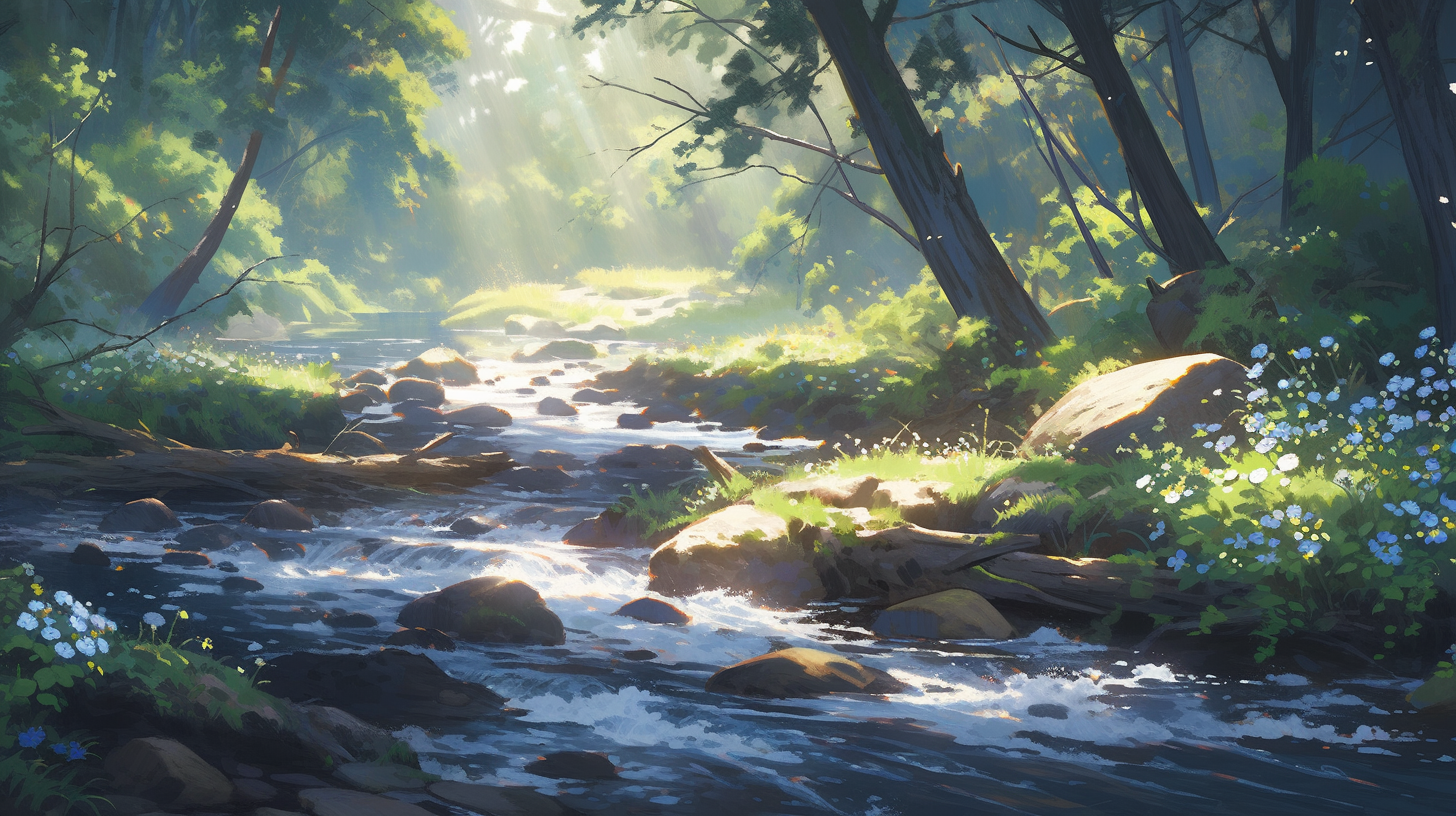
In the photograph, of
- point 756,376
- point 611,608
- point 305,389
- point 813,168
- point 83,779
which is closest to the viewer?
point 83,779

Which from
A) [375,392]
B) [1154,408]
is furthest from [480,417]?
[1154,408]

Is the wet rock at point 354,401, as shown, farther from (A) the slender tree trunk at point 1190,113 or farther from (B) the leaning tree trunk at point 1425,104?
(B) the leaning tree trunk at point 1425,104

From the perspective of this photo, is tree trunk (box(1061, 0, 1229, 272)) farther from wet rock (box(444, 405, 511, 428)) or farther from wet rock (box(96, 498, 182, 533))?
wet rock (box(444, 405, 511, 428))

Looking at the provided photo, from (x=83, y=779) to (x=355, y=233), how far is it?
2506 inches

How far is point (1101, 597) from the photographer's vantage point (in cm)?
696

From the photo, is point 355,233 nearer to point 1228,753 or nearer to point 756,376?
point 756,376

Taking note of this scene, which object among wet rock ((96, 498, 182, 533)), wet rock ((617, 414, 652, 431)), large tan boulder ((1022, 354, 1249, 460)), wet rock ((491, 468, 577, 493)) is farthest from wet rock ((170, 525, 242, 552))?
wet rock ((617, 414, 652, 431))

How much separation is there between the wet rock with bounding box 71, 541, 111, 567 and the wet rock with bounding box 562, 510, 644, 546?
3.75 m

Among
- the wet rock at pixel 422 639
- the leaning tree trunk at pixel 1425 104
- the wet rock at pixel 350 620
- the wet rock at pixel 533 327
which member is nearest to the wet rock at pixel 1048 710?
the wet rock at pixel 422 639

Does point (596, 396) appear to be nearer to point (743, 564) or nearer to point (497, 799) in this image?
point (743, 564)

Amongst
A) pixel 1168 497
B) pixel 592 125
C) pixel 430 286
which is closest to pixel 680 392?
pixel 1168 497

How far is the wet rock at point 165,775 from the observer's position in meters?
3.70

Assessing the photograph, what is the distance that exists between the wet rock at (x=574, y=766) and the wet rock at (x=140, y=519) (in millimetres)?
6416

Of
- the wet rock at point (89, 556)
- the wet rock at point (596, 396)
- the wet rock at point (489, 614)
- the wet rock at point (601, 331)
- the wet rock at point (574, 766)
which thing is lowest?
the wet rock at point (574, 766)
